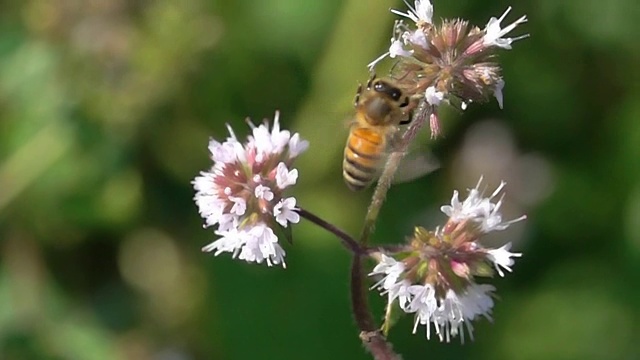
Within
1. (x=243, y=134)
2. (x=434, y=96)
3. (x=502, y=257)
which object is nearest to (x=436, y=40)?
(x=434, y=96)

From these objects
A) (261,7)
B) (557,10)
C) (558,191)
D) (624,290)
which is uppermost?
(261,7)

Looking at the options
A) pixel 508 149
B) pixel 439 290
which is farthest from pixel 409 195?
pixel 439 290

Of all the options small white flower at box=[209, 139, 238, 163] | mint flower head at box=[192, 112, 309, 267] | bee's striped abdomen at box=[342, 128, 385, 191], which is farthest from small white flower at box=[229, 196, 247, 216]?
bee's striped abdomen at box=[342, 128, 385, 191]

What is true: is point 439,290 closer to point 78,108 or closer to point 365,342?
point 365,342

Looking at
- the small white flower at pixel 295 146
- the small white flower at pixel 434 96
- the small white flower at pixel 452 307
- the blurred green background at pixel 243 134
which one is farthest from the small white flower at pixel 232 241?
the blurred green background at pixel 243 134

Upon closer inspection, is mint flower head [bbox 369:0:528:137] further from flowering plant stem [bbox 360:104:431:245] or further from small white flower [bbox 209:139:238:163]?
small white flower [bbox 209:139:238:163]

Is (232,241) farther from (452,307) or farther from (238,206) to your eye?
(452,307)
